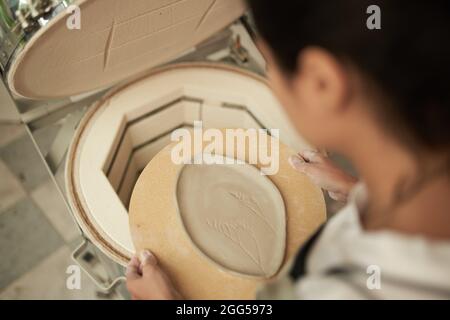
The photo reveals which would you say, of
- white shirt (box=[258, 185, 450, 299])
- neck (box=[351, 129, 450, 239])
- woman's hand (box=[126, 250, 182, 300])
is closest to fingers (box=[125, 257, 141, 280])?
woman's hand (box=[126, 250, 182, 300])

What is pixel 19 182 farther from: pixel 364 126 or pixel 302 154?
pixel 364 126

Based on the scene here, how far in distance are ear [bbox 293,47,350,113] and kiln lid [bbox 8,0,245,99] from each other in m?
0.48

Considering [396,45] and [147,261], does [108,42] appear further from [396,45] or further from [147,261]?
[396,45]

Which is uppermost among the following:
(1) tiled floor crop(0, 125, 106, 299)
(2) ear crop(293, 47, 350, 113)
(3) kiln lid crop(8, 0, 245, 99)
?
(3) kiln lid crop(8, 0, 245, 99)

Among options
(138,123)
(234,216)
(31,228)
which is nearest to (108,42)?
(138,123)

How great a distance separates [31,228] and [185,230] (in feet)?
2.80

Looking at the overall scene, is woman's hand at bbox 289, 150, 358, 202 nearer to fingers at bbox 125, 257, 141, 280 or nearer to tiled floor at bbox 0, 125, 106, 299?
fingers at bbox 125, 257, 141, 280

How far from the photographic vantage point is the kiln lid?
0.85 metres

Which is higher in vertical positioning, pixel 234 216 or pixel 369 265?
pixel 369 265

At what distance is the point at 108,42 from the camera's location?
0.97 meters

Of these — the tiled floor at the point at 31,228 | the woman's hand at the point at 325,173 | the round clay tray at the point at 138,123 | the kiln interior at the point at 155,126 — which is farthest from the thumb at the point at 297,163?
the tiled floor at the point at 31,228

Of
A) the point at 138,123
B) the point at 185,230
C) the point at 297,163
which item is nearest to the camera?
the point at 185,230

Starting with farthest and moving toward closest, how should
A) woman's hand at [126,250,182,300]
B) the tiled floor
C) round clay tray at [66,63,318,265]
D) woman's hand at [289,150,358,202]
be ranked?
the tiled floor < round clay tray at [66,63,318,265] < woman's hand at [289,150,358,202] < woman's hand at [126,250,182,300]
